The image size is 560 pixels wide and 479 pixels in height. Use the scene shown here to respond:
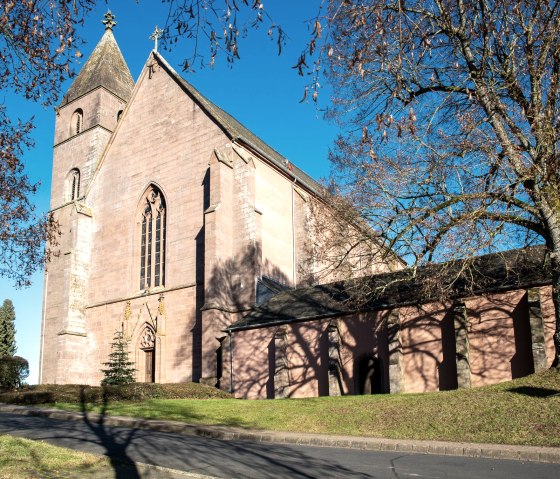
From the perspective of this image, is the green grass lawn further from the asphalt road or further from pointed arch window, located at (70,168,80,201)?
pointed arch window, located at (70,168,80,201)

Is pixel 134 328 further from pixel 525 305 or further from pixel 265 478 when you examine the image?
pixel 265 478

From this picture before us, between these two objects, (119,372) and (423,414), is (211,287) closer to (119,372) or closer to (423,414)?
(119,372)

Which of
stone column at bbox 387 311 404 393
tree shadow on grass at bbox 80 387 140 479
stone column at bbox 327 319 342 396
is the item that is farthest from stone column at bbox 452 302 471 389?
tree shadow on grass at bbox 80 387 140 479

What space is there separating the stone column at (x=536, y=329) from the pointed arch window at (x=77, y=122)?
31.0 m

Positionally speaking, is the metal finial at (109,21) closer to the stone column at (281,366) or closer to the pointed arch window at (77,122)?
the pointed arch window at (77,122)

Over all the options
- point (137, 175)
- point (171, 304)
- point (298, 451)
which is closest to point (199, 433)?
point (298, 451)

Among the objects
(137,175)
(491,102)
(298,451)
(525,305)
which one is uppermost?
(137,175)

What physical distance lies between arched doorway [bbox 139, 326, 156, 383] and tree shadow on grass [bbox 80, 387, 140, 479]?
10.6 meters

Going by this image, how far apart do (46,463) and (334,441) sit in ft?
20.8

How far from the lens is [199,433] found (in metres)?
14.1

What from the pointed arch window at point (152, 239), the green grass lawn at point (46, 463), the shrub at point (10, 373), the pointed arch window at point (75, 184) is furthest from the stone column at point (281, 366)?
the pointed arch window at point (75, 184)

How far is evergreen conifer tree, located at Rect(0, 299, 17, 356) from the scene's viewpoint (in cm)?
5719

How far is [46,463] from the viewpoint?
26.6 feet

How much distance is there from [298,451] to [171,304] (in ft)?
61.7
